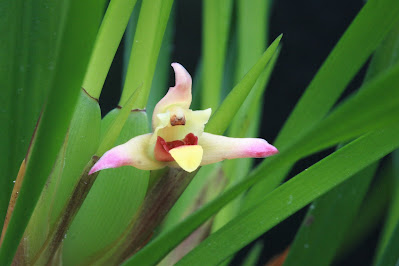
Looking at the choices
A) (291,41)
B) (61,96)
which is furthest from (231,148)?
(291,41)

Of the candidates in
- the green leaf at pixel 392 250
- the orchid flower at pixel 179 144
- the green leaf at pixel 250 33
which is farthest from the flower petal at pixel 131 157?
the green leaf at pixel 250 33

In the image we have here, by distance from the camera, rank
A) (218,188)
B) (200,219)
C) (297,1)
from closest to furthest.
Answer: (200,219)
(218,188)
(297,1)

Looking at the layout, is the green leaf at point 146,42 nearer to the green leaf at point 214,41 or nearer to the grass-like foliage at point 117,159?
the grass-like foliage at point 117,159

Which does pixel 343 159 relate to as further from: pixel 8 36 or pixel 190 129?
pixel 8 36

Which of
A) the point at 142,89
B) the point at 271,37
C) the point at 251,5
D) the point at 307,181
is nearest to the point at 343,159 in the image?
the point at 307,181

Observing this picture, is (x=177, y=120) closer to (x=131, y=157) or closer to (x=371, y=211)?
(x=131, y=157)
